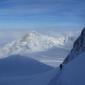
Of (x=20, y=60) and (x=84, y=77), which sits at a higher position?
(x=20, y=60)

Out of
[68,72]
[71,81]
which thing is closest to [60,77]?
[68,72]

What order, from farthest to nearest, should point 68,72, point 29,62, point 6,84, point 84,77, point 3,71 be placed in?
point 29,62 → point 3,71 → point 6,84 → point 68,72 → point 84,77

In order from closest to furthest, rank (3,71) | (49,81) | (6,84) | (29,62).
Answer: (49,81), (6,84), (3,71), (29,62)

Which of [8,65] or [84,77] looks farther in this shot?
[8,65]

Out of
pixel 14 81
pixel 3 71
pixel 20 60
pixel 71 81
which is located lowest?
pixel 71 81

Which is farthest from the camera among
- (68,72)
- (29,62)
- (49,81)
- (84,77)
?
(29,62)

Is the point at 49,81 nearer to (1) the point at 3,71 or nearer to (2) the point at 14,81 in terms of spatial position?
(2) the point at 14,81

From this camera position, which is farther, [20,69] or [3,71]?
[20,69]

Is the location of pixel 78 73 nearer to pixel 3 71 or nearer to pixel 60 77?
pixel 60 77

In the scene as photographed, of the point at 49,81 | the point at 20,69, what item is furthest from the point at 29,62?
the point at 49,81
